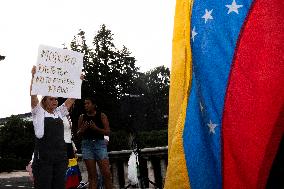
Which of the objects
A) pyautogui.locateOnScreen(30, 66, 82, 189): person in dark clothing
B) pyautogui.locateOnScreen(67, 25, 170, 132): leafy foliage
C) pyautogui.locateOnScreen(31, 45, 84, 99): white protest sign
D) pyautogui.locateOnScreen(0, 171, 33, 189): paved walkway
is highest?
pyautogui.locateOnScreen(67, 25, 170, 132): leafy foliage

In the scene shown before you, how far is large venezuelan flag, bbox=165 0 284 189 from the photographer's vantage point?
188 centimetres

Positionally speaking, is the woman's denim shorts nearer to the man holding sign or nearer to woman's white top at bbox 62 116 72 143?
woman's white top at bbox 62 116 72 143

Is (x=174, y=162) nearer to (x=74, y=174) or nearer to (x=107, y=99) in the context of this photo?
(x=74, y=174)

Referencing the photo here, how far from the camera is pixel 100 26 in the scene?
5069 cm

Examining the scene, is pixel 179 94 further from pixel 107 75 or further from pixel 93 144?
pixel 107 75

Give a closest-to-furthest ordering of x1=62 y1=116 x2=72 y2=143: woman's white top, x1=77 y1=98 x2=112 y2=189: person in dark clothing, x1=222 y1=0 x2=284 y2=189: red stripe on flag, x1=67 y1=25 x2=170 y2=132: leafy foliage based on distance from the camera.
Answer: x1=222 y1=0 x2=284 y2=189: red stripe on flag < x1=62 y1=116 x2=72 y2=143: woman's white top < x1=77 y1=98 x2=112 y2=189: person in dark clothing < x1=67 y1=25 x2=170 y2=132: leafy foliage

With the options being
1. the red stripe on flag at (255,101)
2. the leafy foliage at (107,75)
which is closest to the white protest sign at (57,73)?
the red stripe on flag at (255,101)

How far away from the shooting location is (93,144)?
6531mm

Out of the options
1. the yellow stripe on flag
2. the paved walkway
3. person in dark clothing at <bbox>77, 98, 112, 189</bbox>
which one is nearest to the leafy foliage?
the paved walkway

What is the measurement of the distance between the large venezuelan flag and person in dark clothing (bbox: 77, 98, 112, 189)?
434 centimetres

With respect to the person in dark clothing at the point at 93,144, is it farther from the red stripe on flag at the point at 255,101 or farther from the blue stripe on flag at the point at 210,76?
the red stripe on flag at the point at 255,101

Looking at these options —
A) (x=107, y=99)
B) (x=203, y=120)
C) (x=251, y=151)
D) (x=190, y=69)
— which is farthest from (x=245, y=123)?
(x=107, y=99)

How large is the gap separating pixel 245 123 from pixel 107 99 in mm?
41451

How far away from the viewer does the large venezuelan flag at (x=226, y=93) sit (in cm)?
188
